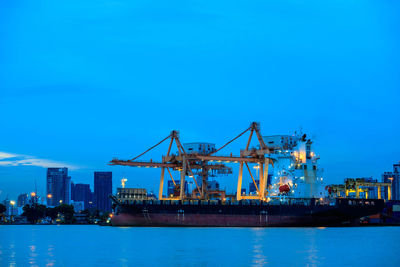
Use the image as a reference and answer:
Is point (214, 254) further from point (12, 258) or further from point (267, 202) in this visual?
point (267, 202)

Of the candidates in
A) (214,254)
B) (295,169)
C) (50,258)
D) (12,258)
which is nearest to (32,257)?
(12,258)

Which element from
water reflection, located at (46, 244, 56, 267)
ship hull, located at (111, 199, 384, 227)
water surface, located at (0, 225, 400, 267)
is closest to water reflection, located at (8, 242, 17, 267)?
water surface, located at (0, 225, 400, 267)

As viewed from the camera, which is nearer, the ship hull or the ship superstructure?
the ship hull

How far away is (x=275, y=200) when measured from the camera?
75938 millimetres

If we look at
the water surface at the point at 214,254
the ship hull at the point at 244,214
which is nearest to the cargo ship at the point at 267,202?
the ship hull at the point at 244,214

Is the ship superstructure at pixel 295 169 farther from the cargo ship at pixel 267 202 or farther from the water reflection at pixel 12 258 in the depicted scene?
the water reflection at pixel 12 258

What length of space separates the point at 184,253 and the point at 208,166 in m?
51.4

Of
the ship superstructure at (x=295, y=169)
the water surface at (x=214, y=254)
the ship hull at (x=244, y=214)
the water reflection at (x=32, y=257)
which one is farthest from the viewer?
the ship superstructure at (x=295, y=169)

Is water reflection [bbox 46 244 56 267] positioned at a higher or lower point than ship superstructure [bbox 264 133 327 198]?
lower

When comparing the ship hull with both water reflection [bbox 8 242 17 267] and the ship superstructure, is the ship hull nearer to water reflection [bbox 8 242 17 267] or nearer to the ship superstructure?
the ship superstructure

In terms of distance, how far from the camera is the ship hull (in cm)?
7238

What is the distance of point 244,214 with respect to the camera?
239ft

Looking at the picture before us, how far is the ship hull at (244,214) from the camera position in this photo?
72375 mm

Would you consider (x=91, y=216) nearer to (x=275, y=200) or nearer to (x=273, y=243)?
(x=275, y=200)
